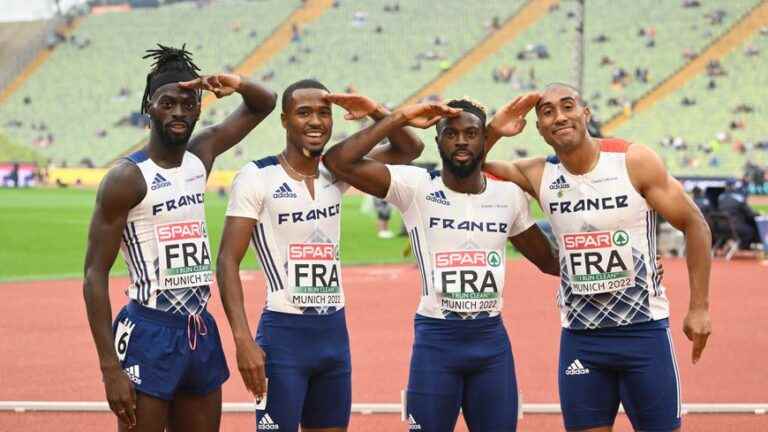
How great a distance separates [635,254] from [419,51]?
183 ft

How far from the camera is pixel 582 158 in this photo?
231 inches

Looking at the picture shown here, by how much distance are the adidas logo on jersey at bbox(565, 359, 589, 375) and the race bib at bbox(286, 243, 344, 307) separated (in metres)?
1.23

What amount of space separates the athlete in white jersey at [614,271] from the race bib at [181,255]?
151 cm

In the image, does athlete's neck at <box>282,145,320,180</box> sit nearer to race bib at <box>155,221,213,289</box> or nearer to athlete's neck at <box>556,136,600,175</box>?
race bib at <box>155,221,213,289</box>

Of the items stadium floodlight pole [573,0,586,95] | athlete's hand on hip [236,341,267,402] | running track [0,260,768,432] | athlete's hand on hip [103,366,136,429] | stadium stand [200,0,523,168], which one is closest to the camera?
athlete's hand on hip [103,366,136,429]

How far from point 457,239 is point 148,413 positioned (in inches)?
65.7

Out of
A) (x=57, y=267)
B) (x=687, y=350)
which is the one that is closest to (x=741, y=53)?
(x=57, y=267)

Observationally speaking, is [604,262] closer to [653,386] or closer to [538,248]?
[538,248]

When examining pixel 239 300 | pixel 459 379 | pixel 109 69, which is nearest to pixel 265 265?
pixel 239 300

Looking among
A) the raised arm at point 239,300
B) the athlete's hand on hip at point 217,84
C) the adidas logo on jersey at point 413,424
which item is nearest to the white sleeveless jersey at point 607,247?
the adidas logo on jersey at point 413,424

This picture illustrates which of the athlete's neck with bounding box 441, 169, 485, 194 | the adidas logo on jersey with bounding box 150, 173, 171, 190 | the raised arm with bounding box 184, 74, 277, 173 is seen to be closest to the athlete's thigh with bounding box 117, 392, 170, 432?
the adidas logo on jersey with bounding box 150, 173, 171, 190

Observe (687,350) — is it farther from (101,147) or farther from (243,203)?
(101,147)

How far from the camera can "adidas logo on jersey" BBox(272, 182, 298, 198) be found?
562 centimetres

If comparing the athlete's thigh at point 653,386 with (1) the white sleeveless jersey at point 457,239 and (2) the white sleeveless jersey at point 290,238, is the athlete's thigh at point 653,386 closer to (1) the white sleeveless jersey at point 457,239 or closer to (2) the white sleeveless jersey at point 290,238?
(1) the white sleeveless jersey at point 457,239
